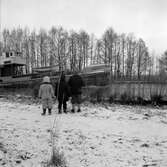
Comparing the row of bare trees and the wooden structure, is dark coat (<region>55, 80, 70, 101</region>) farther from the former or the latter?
the row of bare trees

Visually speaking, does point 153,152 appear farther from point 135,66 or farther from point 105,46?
point 135,66

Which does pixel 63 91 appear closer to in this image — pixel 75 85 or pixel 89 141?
pixel 75 85

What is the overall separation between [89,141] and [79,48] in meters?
52.6

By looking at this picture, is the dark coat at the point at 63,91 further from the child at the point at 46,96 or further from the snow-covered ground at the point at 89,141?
the snow-covered ground at the point at 89,141

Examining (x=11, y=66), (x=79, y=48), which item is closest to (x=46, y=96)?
(x=11, y=66)

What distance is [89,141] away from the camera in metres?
5.10

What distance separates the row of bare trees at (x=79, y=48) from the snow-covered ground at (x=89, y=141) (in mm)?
43210

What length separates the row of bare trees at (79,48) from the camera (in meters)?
52.5

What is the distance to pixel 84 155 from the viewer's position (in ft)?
14.0

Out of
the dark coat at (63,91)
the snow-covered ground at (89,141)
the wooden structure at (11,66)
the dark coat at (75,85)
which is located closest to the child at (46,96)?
the dark coat at (63,91)

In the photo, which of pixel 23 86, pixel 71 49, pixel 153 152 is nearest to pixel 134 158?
pixel 153 152

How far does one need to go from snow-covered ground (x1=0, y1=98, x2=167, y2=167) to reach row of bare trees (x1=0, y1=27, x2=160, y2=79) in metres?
43.2

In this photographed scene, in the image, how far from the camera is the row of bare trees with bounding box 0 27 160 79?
172 feet

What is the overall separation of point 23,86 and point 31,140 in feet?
44.4
